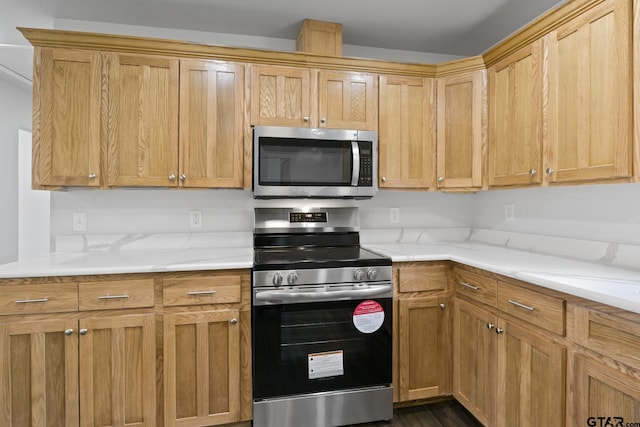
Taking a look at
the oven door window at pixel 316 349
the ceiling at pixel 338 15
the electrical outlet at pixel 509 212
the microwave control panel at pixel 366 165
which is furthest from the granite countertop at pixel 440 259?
the ceiling at pixel 338 15

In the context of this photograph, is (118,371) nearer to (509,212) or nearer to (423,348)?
(423,348)

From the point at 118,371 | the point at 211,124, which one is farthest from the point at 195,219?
the point at 118,371

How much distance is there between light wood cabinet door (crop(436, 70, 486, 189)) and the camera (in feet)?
7.33

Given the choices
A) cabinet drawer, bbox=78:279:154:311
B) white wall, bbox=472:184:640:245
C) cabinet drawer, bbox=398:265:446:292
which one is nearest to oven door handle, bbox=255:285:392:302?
cabinet drawer, bbox=398:265:446:292

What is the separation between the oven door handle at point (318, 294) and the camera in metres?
1.76

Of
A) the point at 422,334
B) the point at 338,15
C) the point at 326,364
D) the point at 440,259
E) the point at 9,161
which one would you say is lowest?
the point at 326,364

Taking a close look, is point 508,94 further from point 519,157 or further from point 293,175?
point 293,175

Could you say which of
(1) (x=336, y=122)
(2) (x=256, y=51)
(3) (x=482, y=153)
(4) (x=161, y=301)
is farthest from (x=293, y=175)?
(3) (x=482, y=153)

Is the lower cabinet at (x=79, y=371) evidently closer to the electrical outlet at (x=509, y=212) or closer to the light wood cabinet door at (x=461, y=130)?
the light wood cabinet door at (x=461, y=130)

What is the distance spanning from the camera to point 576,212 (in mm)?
1930

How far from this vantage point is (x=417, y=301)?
199 centimetres

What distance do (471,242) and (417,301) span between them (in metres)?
0.97

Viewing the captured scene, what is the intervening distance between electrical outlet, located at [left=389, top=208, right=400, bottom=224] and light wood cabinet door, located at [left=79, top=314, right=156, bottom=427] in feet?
5.87

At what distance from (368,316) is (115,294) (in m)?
1.31
